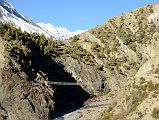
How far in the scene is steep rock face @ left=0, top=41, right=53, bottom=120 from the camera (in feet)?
178

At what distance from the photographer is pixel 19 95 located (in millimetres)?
56438

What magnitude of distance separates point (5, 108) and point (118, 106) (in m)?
19.6

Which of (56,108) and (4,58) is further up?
(4,58)

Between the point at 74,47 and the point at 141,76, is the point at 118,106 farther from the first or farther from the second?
the point at 74,47

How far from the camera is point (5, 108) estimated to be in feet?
177

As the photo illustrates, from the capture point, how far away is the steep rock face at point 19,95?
5412 centimetres

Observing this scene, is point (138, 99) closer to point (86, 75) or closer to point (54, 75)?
point (54, 75)

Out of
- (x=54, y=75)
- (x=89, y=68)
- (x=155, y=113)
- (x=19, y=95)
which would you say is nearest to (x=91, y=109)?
(x=19, y=95)

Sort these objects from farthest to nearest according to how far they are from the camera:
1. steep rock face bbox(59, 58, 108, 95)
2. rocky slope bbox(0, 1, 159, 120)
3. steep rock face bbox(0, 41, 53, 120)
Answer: steep rock face bbox(59, 58, 108, 95) → steep rock face bbox(0, 41, 53, 120) → rocky slope bbox(0, 1, 159, 120)

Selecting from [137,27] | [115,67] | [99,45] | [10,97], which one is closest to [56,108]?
[10,97]

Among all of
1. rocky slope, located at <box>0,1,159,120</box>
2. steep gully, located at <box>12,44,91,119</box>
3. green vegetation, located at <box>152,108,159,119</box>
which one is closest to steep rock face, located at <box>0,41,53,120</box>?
rocky slope, located at <box>0,1,159,120</box>

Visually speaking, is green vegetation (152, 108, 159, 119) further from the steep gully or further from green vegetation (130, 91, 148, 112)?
the steep gully

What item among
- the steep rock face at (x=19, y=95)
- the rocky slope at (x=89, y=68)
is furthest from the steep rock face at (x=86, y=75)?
the steep rock face at (x=19, y=95)

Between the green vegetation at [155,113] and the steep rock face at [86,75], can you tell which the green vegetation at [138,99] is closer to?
the green vegetation at [155,113]
